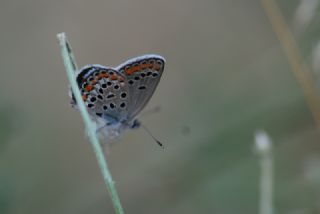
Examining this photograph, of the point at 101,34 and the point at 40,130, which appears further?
the point at 101,34

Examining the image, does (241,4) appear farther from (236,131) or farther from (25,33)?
(236,131)

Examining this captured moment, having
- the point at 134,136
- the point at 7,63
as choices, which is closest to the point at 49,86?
the point at 7,63

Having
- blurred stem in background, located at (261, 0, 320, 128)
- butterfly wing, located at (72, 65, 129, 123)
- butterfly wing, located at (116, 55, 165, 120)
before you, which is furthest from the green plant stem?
blurred stem in background, located at (261, 0, 320, 128)

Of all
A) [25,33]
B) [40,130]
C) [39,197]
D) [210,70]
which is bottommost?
[39,197]

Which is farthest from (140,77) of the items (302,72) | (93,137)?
(93,137)

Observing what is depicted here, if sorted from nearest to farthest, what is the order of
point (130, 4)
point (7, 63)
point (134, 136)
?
point (134, 136) < point (7, 63) < point (130, 4)

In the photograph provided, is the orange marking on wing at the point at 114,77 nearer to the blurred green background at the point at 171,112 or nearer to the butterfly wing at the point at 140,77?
the butterfly wing at the point at 140,77

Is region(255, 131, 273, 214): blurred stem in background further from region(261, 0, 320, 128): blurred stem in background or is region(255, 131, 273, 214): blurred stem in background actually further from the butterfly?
region(261, 0, 320, 128): blurred stem in background
